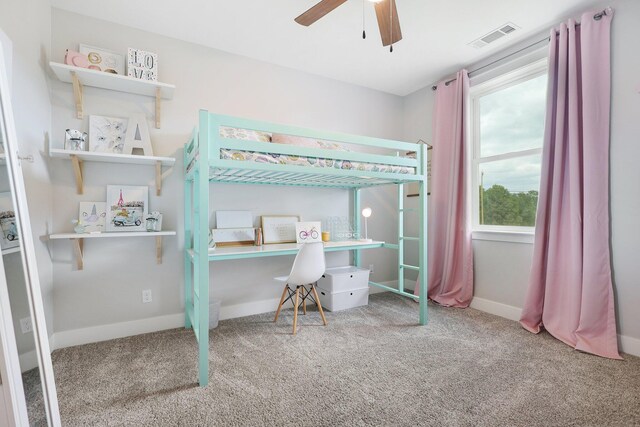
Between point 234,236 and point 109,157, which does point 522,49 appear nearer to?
point 234,236

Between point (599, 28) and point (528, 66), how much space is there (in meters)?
0.54

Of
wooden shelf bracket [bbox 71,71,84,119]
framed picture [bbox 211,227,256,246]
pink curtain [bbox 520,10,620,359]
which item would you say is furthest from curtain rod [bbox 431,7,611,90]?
wooden shelf bracket [bbox 71,71,84,119]

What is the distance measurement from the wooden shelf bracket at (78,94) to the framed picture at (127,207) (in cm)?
56

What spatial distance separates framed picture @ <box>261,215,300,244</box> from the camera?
290 cm

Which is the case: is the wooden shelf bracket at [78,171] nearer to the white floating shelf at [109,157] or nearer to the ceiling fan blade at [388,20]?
the white floating shelf at [109,157]

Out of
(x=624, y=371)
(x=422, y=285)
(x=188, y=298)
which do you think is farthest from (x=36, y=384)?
(x=624, y=371)

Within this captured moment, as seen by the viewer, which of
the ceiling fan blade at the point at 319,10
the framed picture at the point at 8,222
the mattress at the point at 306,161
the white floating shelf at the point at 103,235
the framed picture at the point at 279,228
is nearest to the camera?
the framed picture at the point at 8,222

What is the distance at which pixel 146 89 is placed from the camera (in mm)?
2348

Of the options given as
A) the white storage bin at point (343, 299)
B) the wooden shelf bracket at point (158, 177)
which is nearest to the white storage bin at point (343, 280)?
the white storage bin at point (343, 299)

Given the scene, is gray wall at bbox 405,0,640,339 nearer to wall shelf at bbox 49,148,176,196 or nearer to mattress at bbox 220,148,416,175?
mattress at bbox 220,148,416,175

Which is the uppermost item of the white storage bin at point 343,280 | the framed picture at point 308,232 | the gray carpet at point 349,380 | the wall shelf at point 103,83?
the wall shelf at point 103,83

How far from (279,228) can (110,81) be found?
Answer: 1.76m

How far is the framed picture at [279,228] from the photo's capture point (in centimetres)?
290

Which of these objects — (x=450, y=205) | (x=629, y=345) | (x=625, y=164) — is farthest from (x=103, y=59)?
(x=629, y=345)
